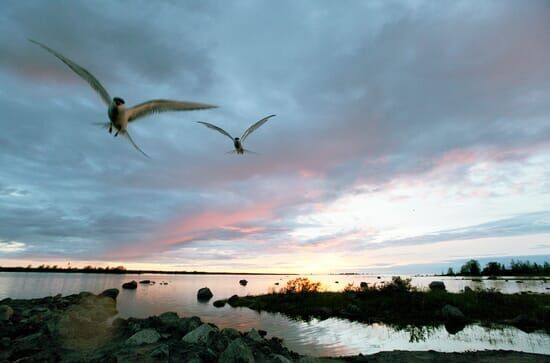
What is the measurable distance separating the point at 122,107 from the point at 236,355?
795cm

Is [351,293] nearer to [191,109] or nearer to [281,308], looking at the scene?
[281,308]

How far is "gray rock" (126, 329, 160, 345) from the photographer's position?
33.6 ft

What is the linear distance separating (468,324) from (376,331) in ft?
19.5

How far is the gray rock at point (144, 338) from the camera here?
33.6ft

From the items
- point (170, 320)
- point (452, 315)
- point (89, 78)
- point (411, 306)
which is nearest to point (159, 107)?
point (89, 78)

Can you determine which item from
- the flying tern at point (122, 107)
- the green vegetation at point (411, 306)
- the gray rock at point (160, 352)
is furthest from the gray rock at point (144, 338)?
the green vegetation at point (411, 306)

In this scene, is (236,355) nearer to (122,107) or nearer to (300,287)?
(122,107)

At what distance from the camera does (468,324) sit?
57.9 ft

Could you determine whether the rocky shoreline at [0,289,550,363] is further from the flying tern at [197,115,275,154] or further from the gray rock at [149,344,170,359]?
the flying tern at [197,115,275,154]

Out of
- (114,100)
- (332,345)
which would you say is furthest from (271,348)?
(114,100)

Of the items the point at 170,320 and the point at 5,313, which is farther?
the point at 170,320

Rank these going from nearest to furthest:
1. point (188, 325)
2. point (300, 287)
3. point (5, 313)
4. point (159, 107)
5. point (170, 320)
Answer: point (159, 107), point (188, 325), point (5, 313), point (170, 320), point (300, 287)

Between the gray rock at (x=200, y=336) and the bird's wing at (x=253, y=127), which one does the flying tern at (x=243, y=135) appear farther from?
the gray rock at (x=200, y=336)

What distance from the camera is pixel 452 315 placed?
18.9 m
